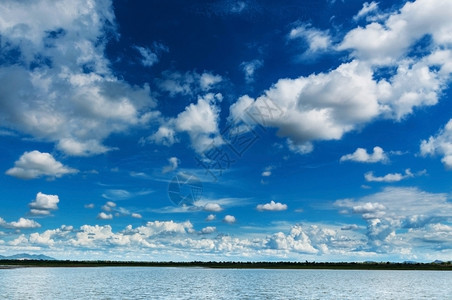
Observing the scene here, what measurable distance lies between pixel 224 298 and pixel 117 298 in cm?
2041

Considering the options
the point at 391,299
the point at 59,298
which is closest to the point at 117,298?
the point at 59,298

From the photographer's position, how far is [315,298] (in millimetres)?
81062

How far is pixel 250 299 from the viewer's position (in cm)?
7838

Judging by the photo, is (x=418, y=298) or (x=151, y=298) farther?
(x=418, y=298)

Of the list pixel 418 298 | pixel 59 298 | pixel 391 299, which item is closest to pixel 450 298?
pixel 418 298

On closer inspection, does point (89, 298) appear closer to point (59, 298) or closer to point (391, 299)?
point (59, 298)

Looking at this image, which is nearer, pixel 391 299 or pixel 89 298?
pixel 89 298

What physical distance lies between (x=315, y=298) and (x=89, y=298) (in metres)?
43.0

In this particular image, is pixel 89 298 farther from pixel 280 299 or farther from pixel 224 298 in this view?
pixel 280 299

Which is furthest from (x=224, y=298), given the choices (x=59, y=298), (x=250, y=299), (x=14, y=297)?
(x=14, y=297)

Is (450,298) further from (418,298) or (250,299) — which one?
(250,299)

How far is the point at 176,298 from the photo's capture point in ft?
256

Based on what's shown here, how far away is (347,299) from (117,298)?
143 ft

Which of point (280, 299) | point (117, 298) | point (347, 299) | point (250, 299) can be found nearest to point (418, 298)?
point (347, 299)
